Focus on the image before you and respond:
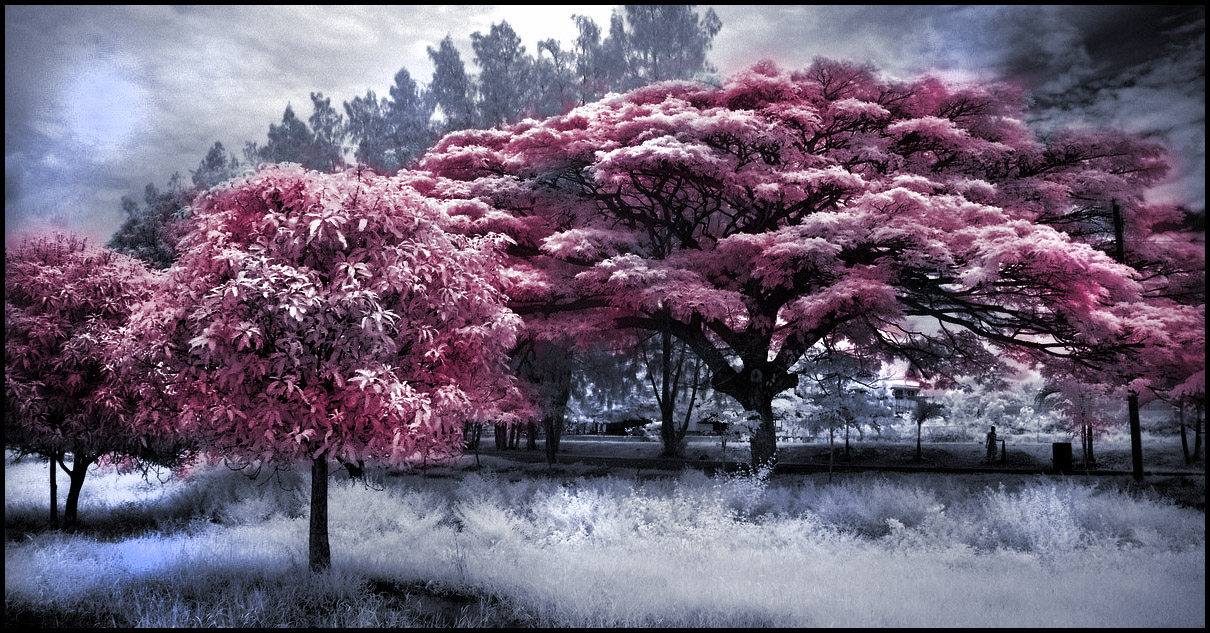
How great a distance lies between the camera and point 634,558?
9.79m

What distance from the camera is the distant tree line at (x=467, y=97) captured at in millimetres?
16188

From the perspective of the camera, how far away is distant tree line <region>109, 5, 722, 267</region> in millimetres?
16188

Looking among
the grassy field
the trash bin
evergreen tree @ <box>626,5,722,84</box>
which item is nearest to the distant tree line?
evergreen tree @ <box>626,5,722,84</box>

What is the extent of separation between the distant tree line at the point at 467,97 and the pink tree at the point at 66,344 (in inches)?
150

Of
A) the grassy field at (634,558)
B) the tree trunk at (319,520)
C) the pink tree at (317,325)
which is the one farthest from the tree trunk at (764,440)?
the tree trunk at (319,520)

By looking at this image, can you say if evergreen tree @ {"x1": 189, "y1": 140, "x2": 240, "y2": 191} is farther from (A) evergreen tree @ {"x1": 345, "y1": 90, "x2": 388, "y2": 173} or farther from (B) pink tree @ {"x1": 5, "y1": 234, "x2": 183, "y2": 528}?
(B) pink tree @ {"x1": 5, "y1": 234, "x2": 183, "y2": 528}

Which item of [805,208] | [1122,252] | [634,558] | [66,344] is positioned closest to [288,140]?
[66,344]

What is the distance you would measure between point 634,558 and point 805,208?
9.60 m

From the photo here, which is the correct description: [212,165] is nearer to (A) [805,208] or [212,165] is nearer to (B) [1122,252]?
(A) [805,208]

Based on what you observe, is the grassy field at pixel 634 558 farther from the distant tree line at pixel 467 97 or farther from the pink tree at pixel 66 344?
the distant tree line at pixel 467 97

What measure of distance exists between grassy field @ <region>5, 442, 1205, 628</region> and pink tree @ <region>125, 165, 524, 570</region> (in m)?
1.66

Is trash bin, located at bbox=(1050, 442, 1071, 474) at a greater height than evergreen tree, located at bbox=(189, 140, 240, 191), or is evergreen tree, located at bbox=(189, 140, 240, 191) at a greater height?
evergreen tree, located at bbox=(189, 140, 240, 191)

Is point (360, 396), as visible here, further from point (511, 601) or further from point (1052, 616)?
point (1052, 616)

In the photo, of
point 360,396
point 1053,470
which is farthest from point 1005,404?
point 360,396
